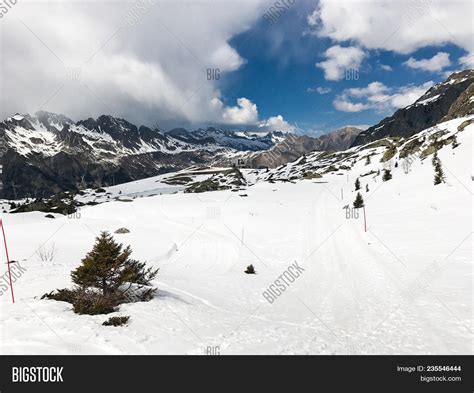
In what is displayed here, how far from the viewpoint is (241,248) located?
25.9 metres

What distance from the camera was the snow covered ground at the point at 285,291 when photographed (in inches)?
316

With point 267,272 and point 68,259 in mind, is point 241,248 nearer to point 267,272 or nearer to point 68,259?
point 267,272

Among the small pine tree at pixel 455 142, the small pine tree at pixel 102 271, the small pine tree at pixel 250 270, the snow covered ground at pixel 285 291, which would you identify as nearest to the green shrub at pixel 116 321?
the snow covered ground at pixel 285 291

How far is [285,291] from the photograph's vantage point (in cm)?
1498

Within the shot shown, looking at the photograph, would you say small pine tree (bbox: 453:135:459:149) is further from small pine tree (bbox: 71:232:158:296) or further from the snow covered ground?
small pine tree (bbox: 71:232:158:296)

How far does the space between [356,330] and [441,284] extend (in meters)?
6.97

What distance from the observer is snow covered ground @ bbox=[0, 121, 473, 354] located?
802cm

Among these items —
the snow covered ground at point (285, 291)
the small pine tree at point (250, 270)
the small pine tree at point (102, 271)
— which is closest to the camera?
the snow covered ground at point (285, 291)

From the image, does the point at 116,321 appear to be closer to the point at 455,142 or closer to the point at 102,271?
the point at 102,271

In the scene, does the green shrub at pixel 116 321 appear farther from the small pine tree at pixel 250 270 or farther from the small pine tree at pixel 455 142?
the small pine tree at pixel 455 142

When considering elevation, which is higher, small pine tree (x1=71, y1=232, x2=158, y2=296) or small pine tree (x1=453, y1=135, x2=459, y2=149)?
small pine tree (x1=453, y1=135, x2=459, y2=149)

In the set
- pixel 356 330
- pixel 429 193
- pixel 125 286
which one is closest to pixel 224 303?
pixel 125 286

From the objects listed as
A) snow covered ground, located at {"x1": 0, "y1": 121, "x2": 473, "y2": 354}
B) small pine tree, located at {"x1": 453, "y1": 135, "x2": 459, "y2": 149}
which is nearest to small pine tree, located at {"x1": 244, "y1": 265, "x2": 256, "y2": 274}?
snow covered ground, located at {"x1": 0, "y1": 121, "x2": 473, "y2": 354}
